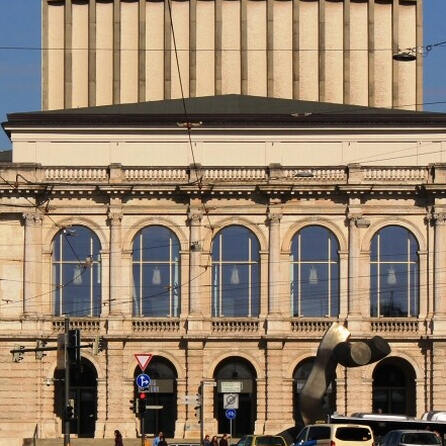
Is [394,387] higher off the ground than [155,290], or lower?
lower

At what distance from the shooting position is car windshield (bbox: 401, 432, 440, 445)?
298 feet

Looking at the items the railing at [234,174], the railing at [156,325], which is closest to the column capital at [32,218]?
the railing at [156,325]

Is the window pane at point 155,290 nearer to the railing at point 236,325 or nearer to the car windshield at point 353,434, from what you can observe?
the railing at point 236,325

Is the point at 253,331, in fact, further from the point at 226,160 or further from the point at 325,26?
the point at 325,26

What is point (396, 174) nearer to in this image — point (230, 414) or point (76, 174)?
point (76, 174)

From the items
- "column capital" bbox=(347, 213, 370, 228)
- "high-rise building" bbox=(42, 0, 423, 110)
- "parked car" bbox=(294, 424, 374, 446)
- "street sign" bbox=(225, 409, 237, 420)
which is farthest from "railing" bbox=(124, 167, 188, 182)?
"parked car" bbox=(294, 424, 374, 446)

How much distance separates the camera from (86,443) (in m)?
127

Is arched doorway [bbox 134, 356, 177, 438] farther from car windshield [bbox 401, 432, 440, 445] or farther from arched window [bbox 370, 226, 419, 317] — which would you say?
car windshield [bbox 401, 432, 440, 445]

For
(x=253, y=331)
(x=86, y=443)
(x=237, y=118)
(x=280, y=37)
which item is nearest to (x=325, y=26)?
(x=280, y=37)

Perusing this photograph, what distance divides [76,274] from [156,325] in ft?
16.5

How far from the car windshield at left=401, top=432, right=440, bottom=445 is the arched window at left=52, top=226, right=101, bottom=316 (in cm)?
4357

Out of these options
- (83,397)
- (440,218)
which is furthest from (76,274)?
(440,218)

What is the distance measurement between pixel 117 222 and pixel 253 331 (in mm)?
9209

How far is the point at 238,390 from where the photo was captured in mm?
132500
